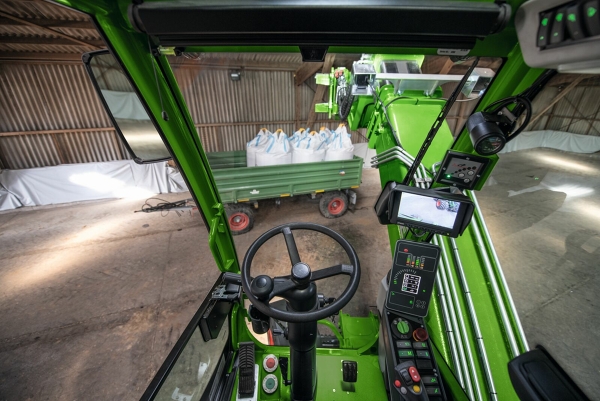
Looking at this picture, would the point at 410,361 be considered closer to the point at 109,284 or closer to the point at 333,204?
the point at 333,204

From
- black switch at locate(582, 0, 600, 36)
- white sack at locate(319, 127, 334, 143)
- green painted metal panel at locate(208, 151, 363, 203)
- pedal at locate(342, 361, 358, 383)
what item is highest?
black switch at locate(582, 0, 600, 36)

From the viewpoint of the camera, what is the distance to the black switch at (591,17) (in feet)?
2.02

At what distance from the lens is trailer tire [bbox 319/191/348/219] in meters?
5.71

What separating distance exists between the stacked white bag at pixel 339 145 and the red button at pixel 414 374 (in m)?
4.27

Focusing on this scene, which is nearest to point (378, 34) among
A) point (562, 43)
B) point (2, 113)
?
point (562, 43)

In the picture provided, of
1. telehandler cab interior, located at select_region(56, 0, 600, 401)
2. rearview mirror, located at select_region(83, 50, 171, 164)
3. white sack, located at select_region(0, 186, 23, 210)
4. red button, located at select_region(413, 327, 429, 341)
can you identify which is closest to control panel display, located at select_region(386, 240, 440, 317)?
telehandler cab interior, located at select_region(56, 0, 600, 401)

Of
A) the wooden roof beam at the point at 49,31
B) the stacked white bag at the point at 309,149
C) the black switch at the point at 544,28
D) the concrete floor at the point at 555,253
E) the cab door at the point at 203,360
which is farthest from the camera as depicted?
the stacked white bag at the point at 309,149

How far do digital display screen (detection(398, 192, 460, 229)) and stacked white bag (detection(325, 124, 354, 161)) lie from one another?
378cm

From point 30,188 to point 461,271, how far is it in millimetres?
10165

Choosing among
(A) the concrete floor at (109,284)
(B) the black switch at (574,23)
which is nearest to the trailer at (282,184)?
(A) the concrete floor at (109,284)

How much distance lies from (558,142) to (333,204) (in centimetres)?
1469

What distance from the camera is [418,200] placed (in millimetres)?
1553

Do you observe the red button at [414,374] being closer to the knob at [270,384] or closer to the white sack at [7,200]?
the knob at [270,384]

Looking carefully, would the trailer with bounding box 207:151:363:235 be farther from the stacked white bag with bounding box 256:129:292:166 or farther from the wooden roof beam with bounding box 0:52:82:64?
the wooden roof beam with bounding box 0:52:82:64
